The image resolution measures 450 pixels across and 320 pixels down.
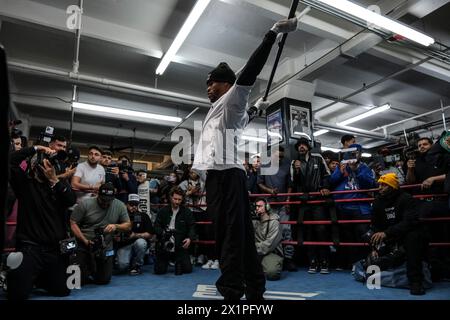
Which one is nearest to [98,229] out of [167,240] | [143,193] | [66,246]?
[66,246]

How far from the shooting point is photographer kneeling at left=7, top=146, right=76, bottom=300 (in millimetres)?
2531

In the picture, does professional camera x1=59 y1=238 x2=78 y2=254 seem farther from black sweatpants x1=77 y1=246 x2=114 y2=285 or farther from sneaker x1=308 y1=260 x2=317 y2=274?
sneaker x1=308 y1=260 x2=317 y2=274

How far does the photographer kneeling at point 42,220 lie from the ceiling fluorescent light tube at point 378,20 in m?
3.87

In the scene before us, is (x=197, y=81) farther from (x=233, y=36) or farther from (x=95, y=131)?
(x=95, y=131)

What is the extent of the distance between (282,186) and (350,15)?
8.88 feet

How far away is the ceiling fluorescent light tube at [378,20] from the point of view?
12.6ft

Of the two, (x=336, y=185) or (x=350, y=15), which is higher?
(x=350, y=15)

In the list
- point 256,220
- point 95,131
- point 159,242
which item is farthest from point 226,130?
point 95,131

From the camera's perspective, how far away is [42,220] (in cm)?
267

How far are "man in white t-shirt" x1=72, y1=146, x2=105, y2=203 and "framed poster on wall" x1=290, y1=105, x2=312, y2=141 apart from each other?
4.06 m

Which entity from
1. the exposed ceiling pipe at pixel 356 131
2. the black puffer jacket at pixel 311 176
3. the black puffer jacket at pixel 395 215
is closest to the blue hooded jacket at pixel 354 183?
the black puffer jacket at pixel 311 176

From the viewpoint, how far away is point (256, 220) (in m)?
3.79

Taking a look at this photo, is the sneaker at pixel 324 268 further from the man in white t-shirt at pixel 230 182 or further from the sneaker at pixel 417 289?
the man in white t-shirt at pixel 230 182

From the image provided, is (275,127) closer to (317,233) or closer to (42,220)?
(317,233)
